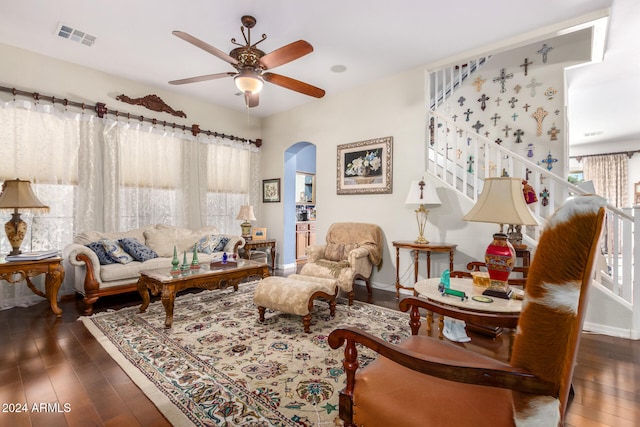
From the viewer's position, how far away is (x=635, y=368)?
2.15 m

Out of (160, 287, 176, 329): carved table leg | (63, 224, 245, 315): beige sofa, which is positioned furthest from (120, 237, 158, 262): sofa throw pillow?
(160, 287, 176, 329): carved table leg

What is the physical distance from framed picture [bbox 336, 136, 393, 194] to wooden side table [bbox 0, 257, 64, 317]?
3642 millimetres

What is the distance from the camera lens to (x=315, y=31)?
321cm

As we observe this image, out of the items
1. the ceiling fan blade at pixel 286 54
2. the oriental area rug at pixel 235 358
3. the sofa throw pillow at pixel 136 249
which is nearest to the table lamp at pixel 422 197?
the oriental area rug at pixel 235 358

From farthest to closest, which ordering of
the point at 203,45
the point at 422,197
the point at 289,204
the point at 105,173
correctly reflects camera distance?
the point at 289,204, the point at 105,173, the point at 422,197, the point at 203,45

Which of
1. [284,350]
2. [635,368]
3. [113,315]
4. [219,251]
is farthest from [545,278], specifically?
[219,251]

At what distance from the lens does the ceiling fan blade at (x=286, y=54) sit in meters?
2.49

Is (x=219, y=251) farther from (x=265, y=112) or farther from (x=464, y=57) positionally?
(x=464, y=57)

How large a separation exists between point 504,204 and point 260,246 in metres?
4.21

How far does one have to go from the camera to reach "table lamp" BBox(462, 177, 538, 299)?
6.01 feet

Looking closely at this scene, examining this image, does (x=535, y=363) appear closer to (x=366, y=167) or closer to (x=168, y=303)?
(x=168, y=303)

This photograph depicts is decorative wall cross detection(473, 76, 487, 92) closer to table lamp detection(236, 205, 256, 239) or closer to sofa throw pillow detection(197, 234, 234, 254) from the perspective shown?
table lamp detection(236, 205, 256, 239)

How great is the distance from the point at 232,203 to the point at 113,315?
290 centimetres

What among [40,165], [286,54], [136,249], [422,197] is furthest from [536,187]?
[40,165]
